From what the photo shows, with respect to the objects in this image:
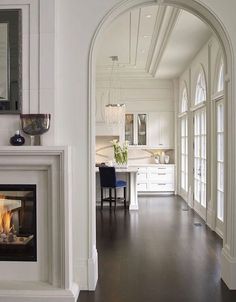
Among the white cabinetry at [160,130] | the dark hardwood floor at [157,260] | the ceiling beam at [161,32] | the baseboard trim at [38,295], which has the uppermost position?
the ceiling beam at [161,32]

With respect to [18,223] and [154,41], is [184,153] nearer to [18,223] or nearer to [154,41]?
[154,41]

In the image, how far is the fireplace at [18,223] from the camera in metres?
3.31

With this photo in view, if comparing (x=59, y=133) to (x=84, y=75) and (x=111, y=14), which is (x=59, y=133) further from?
(x=111, y=14)

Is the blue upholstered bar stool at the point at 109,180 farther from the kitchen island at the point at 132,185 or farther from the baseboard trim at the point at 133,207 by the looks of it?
the baseboard trim at the point at 133,207

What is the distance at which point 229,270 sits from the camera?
345 cm

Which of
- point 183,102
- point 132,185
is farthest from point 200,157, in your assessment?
point 183,102

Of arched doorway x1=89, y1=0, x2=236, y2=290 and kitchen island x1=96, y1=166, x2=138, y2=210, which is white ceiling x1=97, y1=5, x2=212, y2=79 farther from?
kitchen island x1=96, y1=166, x2=138, y2=210

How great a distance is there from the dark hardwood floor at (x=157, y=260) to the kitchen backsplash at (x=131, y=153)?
3.22 metres

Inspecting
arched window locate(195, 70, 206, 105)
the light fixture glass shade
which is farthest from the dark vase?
the light fixture glass shade

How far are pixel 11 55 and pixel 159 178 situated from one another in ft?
22.9

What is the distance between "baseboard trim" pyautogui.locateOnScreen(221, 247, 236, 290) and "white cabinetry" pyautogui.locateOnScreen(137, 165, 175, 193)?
20.0 ft

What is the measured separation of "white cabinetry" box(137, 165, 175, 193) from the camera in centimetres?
972

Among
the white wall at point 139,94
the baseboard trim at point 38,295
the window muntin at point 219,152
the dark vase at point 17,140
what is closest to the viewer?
the baseboard trim at point 38,295

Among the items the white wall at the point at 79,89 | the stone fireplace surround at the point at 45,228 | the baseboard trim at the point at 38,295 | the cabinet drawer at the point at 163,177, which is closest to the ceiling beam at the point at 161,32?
the white wall at the point at 79,89
